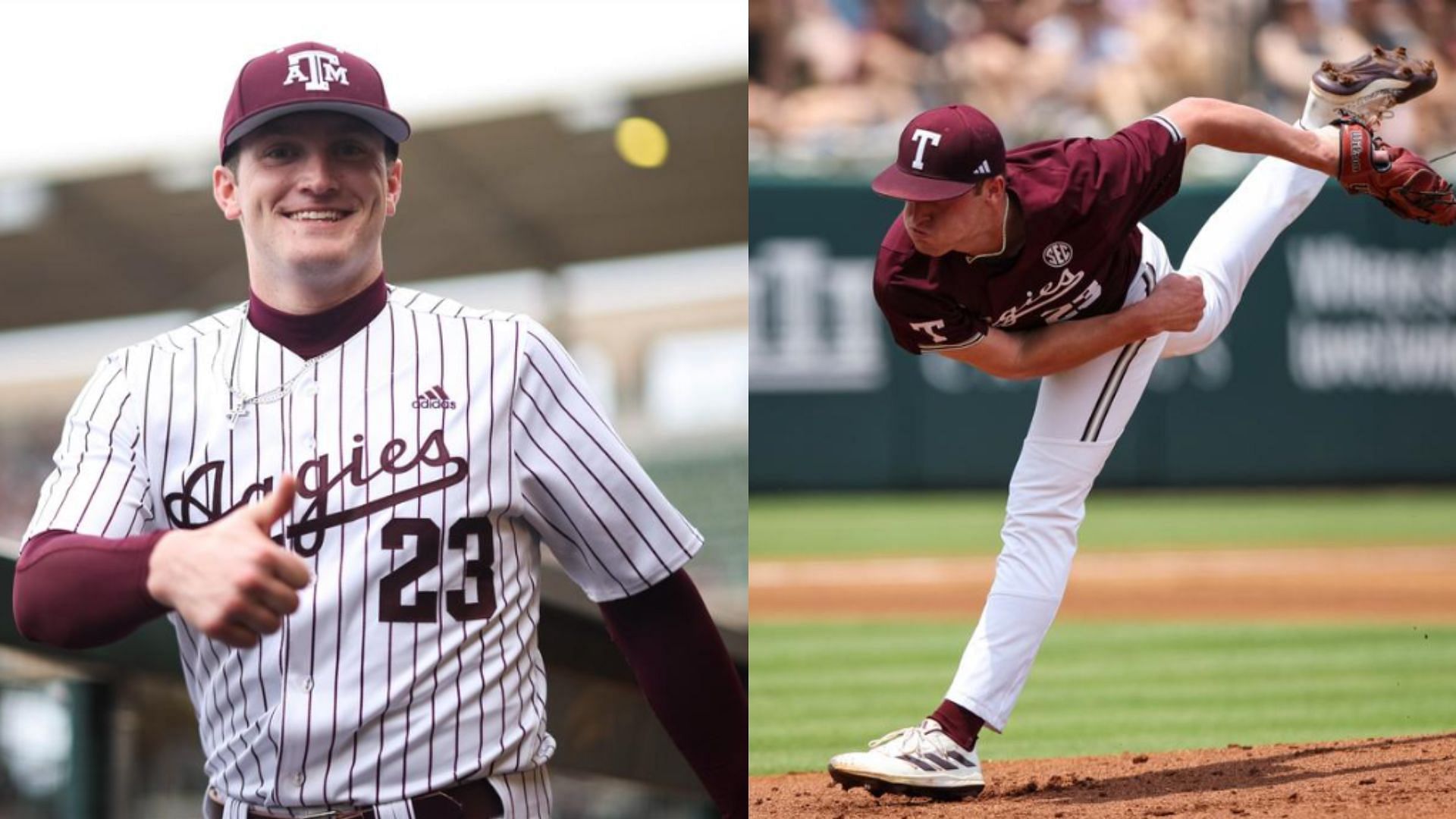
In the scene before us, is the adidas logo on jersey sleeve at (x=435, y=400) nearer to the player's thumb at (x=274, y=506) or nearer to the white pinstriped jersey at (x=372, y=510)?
the white pinstriped jersey at (x=372, y=510)

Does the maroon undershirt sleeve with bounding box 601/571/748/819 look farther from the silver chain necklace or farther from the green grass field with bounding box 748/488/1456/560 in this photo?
the green grass field with bounding box 748/488/1456/560

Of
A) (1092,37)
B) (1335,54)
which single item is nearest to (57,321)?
(1335,54)

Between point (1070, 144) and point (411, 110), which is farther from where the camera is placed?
point (411, 110)

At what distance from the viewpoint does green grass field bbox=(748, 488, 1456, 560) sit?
7.95 metres

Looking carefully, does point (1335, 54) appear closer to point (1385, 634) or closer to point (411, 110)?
point (1385, 634)

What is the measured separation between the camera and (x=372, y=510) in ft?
5.18

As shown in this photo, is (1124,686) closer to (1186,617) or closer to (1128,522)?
(1186,617)

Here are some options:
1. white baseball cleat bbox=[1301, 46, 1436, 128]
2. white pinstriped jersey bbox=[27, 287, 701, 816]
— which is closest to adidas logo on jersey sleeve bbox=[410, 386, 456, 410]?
white pinstriped jersey bbox=[27, 287, 701, 816]

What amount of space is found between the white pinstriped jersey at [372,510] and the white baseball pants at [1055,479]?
119 cm

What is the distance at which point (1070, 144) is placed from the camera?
8.77 feet

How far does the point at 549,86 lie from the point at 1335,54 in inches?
200

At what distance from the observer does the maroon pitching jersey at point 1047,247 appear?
257 cm

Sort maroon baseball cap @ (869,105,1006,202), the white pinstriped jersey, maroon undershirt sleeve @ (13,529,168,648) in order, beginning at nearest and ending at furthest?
maroon undershirt sleeve @ (13,529,168,648) < the white pinstriped jersey < maroon baseball cap @ (869,105,1006,202)

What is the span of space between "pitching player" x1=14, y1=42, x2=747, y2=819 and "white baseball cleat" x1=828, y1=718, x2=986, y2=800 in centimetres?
106
